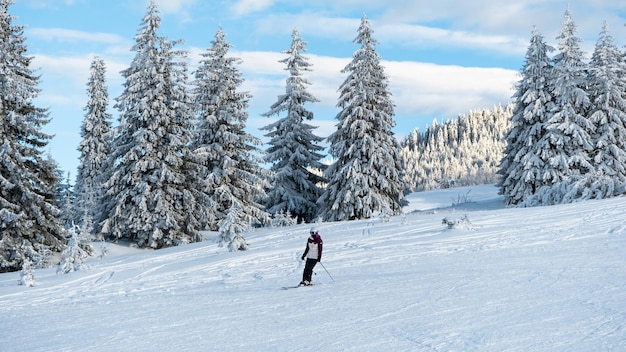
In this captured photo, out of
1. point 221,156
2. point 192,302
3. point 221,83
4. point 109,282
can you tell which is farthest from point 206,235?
point 192,302

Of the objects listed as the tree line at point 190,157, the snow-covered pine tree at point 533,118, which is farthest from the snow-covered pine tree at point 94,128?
the snow-covered pine tree at point 533,118

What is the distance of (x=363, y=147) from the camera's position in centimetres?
2975

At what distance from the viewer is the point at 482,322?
293 inches

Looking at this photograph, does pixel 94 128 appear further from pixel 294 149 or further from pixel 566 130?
pixel 566 130

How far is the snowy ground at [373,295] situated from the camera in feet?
23.6

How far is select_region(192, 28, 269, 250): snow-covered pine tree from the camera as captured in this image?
29359 mm

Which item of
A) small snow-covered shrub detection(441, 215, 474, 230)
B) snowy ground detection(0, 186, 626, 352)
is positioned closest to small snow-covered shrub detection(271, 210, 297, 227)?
snowy ground detection(0, 186, 626, 352)

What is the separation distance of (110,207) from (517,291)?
2251 cm

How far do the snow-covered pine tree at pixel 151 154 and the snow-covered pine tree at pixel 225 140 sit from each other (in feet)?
6.96

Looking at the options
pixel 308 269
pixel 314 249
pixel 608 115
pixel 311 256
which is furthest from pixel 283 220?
pixel 608 115

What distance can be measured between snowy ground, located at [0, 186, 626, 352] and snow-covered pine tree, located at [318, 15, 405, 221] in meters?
9.87

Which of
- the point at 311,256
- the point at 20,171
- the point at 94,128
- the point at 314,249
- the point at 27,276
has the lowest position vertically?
the point at 27,276

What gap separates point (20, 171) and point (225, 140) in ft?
34.1

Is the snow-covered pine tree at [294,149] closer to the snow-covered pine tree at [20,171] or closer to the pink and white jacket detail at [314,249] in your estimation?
the snow-covered pine tree at [20,171]
